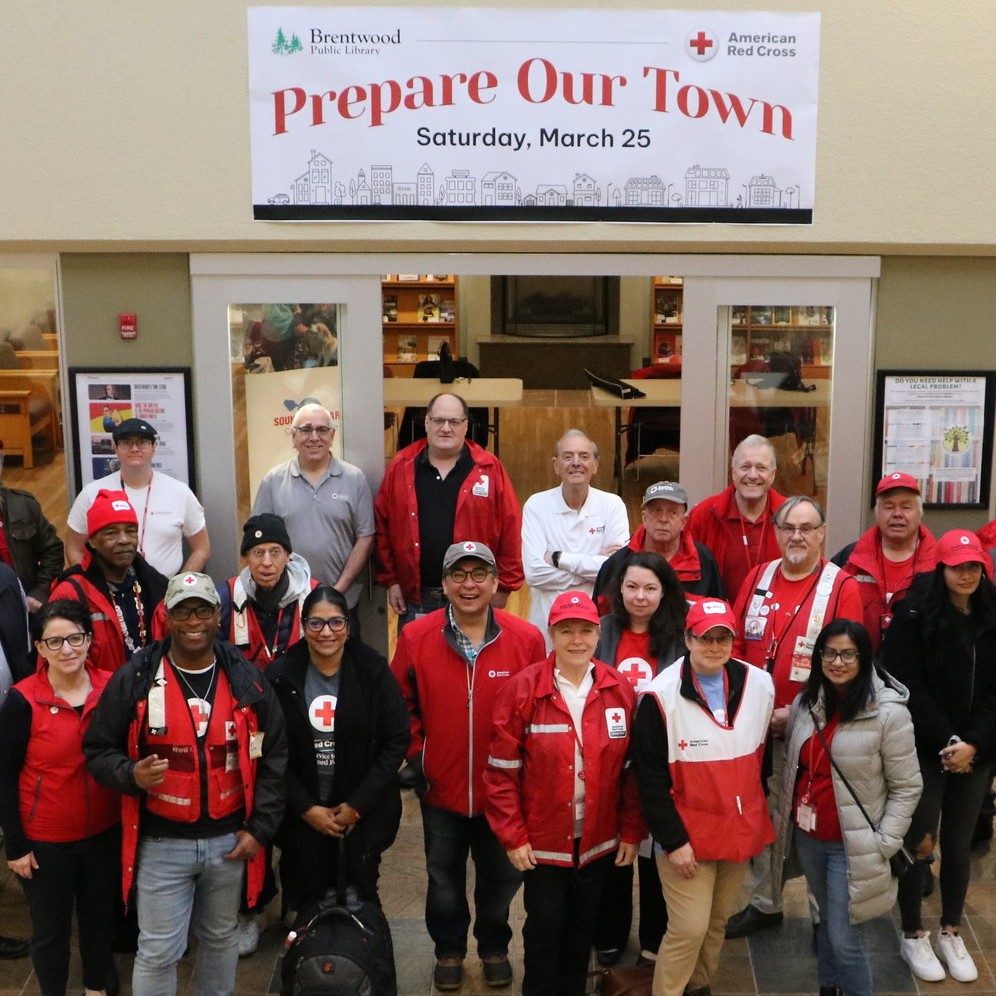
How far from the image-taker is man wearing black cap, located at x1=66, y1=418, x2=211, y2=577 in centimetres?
598

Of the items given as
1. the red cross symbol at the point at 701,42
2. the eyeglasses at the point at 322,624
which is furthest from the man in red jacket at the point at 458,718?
the red cross symbol at the point at 701,42

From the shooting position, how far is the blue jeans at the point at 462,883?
487 centimetres

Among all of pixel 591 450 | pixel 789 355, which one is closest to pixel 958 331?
pixel 789 355

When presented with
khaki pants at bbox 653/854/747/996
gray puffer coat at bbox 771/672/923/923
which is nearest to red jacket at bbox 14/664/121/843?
khaki pants at bbox 653/854/747/996

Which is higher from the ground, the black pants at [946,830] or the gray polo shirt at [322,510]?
the gray polo shirt at [322,510]

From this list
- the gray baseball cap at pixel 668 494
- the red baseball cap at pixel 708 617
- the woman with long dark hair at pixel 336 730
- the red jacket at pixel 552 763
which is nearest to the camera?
the red baseball cap at pixel 708 617

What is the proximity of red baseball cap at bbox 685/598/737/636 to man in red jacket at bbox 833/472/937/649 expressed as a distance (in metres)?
1.10

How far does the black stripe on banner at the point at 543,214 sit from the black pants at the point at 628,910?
3.03 metres

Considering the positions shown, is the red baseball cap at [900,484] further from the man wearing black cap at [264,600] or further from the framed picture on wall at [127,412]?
the framed picture on wall at [127,412]

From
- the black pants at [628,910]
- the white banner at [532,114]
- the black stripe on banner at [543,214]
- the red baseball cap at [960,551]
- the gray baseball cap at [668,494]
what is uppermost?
the white banner at [532,114]

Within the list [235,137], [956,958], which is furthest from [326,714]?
[235,137]

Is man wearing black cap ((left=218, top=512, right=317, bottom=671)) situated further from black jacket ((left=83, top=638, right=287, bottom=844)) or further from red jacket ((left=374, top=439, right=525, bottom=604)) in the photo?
red jacket ((left=374, top=439, right=525, bottom=604))

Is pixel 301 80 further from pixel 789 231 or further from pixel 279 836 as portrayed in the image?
pixel 279 836

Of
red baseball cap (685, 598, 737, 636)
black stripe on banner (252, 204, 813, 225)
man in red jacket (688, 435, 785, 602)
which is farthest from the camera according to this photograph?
black stripe on banner (252, 204, 813, 225)
